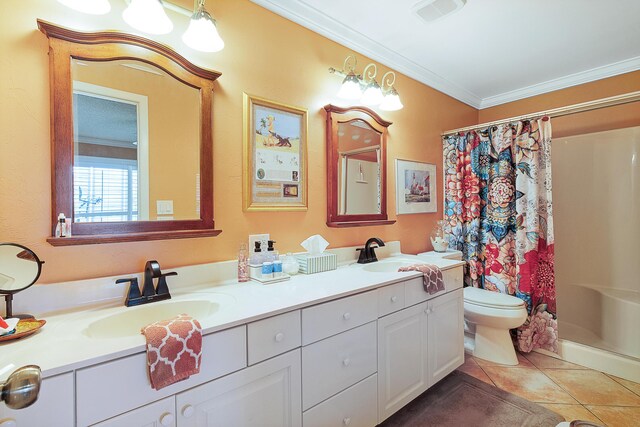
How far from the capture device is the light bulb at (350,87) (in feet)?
6.35

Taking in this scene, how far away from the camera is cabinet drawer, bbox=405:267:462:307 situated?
5.48 ft

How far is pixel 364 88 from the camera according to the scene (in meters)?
2.09

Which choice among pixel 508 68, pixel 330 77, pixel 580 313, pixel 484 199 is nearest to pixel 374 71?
pixel 330 77

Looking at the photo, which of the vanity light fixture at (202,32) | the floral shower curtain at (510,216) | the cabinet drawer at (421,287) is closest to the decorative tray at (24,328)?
the vanity light fixture at (202,32)

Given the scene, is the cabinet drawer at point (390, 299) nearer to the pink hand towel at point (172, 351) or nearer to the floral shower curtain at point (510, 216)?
the pink hand towel at point (172, 351)

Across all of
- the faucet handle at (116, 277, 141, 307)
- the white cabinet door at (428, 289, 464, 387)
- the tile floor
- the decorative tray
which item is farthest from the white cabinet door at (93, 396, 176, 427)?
the tile floor

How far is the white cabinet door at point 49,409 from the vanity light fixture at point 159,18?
1268 mm

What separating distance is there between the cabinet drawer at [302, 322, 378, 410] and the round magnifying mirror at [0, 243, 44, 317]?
102 cm

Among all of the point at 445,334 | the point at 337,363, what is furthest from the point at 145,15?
the point at 445,334

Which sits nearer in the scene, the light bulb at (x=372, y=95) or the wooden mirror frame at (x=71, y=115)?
the wooden mirror frame at (x=71, y=115)

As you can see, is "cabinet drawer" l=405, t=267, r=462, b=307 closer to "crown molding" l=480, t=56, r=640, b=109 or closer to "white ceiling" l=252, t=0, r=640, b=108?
"white ceiling" l=252, t=0, r=640, b=108

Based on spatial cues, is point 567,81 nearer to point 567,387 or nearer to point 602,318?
point 602,318

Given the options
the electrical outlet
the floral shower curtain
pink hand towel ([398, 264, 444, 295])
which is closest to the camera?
the electrical outlet

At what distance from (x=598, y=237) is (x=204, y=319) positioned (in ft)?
11.2
